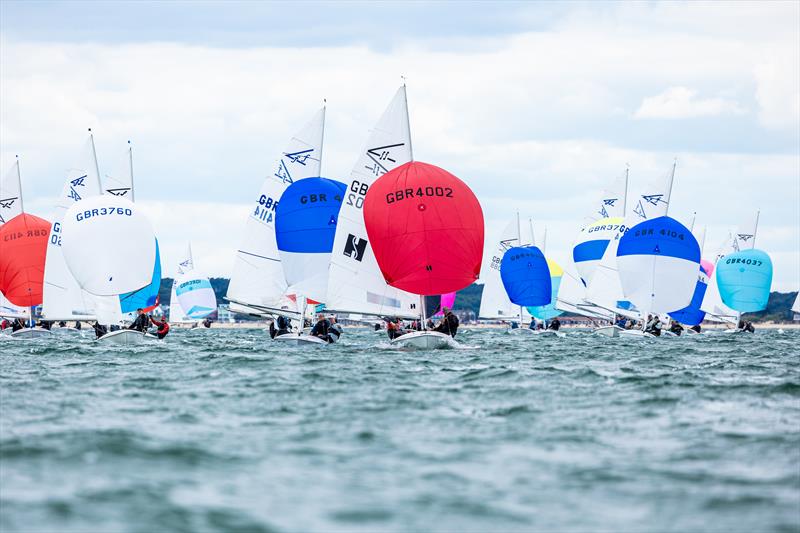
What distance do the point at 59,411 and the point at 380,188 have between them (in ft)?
61.6

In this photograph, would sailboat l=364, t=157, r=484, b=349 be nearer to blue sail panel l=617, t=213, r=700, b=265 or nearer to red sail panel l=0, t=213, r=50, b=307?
red sail panel l=0, t=213, r=50, b=307

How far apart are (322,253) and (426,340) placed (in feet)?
31.0

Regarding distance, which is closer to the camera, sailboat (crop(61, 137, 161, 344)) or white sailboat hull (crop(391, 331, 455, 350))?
white sailboat hull (crop(391, 331, 455, 350))

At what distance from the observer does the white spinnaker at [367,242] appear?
116 ft

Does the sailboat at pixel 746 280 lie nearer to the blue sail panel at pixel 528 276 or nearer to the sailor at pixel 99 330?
the blue sail panel at pixel 528 276

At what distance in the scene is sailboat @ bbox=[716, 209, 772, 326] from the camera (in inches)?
2926

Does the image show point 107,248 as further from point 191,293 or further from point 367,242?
point 191,293

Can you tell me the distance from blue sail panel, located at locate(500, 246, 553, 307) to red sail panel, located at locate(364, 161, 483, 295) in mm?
41885

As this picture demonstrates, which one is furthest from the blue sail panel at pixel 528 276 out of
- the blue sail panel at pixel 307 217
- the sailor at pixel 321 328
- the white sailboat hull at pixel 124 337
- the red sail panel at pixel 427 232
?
the red sail panel at pixel 427 232

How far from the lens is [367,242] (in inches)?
1414

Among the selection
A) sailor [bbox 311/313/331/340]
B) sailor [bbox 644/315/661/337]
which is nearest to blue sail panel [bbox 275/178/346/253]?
sailor [bbox 311/313/331/340]

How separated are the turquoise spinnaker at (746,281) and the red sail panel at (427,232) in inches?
1809

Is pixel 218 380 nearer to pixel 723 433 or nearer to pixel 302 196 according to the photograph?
pixel 723 433

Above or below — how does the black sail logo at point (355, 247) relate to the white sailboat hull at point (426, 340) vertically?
above
